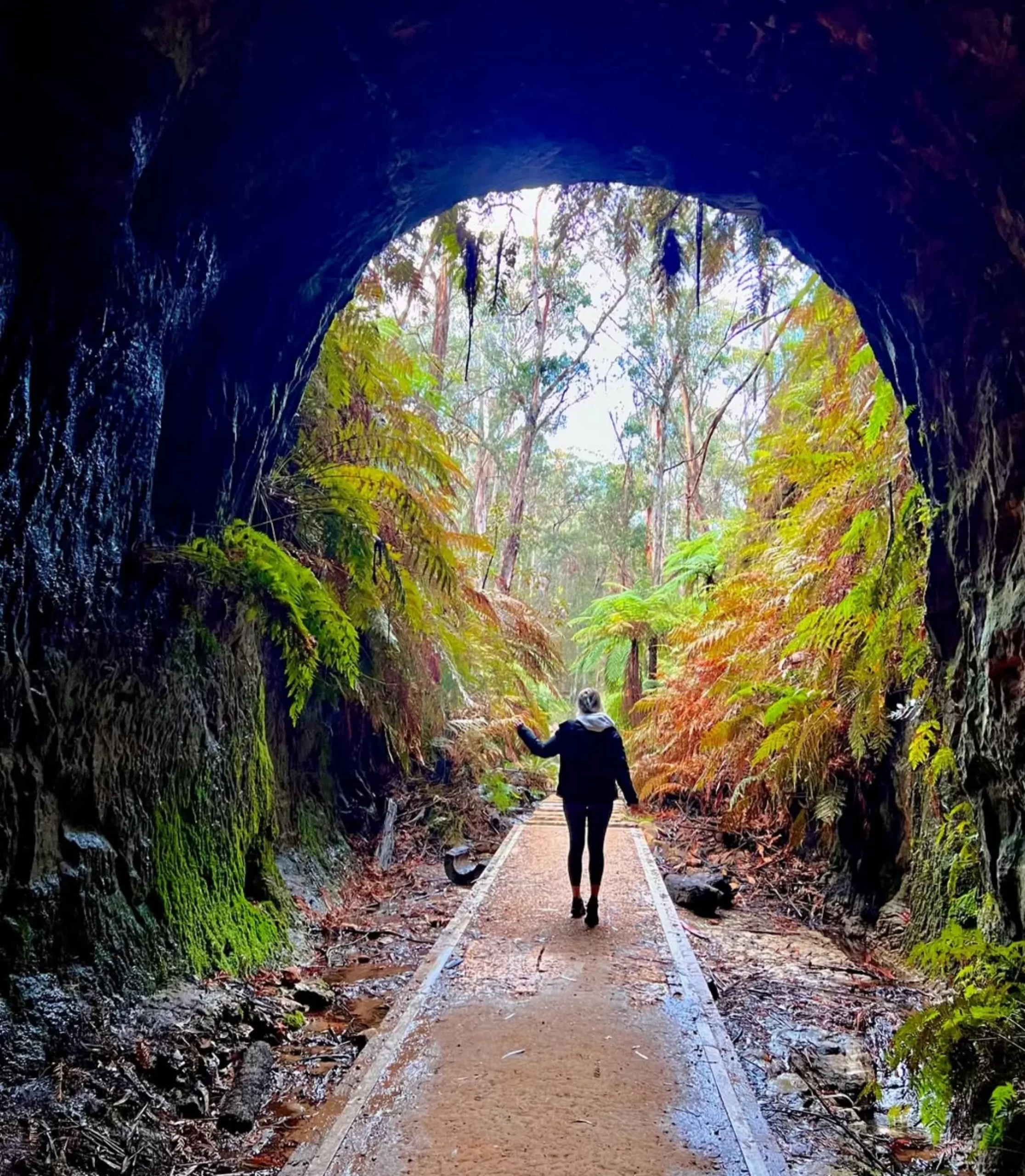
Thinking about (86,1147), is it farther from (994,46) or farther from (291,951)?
(994,46)

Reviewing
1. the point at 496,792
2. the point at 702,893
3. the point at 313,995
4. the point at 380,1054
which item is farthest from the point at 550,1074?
the point at 496,792

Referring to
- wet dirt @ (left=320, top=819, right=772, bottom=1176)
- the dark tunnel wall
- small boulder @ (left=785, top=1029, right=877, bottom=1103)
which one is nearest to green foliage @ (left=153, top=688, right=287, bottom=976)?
the dark tunnel wall

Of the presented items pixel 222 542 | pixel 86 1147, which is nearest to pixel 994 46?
pixel 222 542

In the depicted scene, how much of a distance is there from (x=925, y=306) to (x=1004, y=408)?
3.18 ft

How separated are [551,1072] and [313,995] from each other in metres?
1.86

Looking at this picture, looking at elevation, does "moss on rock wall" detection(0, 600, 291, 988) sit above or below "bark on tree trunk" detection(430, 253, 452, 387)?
below

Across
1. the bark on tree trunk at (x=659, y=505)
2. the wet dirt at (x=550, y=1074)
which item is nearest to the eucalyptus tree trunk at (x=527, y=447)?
the bark on tree trunk at (x=659, y=505)

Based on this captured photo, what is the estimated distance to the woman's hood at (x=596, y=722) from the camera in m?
5.75

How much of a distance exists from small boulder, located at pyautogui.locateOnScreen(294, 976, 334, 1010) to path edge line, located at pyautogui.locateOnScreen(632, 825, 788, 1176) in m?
2.20

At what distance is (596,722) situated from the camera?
582 centimetres

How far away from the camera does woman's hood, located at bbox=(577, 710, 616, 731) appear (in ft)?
18.9

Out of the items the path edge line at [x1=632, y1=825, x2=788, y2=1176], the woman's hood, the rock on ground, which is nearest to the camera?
the path edge line at [x1=632, y1=825, x2=788, y2=1176]

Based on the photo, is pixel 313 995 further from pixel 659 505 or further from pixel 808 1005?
pixel 659 505

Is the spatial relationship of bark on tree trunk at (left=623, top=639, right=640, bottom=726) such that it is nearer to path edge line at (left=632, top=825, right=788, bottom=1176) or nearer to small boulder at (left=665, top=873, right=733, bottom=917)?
small boulder at (left=665, top=873, right=733, bottom=917)
